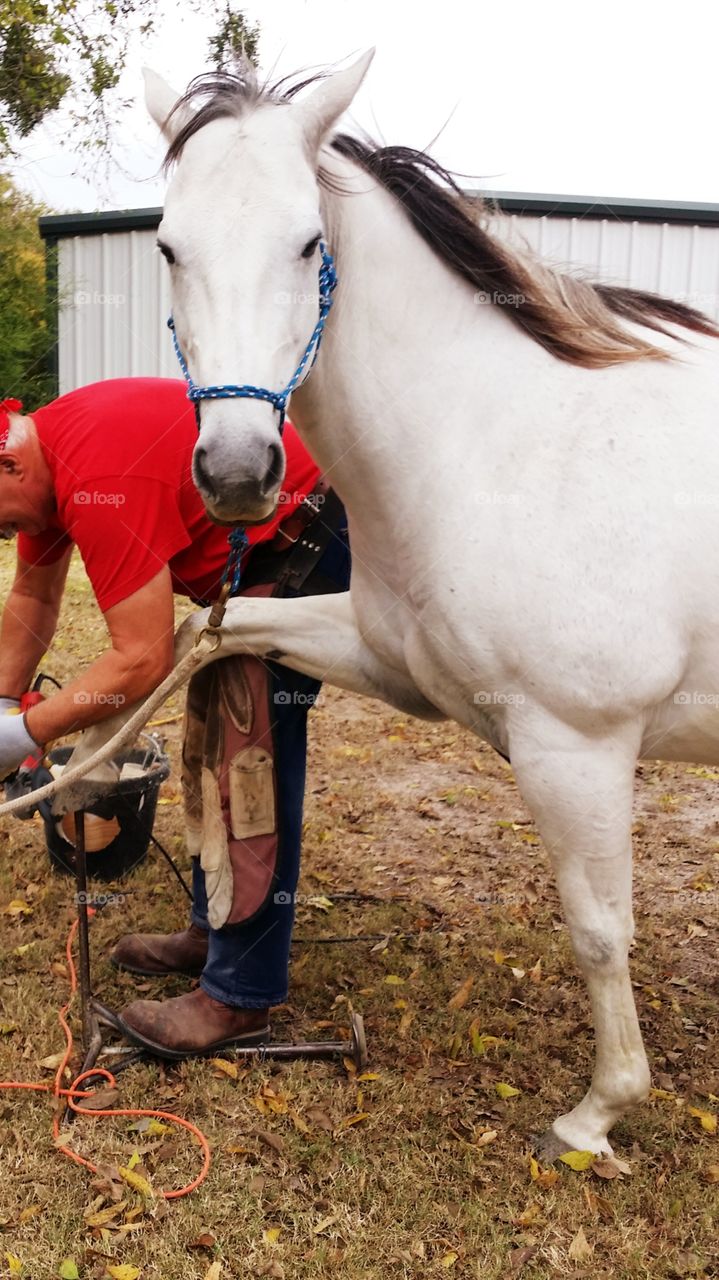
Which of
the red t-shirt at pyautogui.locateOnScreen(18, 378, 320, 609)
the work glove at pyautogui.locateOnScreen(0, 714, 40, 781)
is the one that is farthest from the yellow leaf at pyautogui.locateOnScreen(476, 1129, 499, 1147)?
the red t-shirt at pyautogui.locateOnScreen(18, 378, 320, 609)

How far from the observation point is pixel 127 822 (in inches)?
155

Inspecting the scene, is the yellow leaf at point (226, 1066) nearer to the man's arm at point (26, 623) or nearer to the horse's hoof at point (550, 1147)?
the horse's hoof at point (550, 1147)

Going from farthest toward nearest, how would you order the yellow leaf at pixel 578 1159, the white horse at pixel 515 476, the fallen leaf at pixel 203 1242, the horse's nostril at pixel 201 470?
the yellow leaf at pixel 578 1159, the fallen leaf at pixel 203 1242, the white horse at pixel 515 476, the horse's nostril at pixel 201 470

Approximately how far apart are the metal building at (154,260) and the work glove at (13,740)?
7.58m

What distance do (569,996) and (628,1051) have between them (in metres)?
0.87

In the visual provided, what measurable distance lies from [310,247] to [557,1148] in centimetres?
217

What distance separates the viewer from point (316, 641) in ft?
8.73

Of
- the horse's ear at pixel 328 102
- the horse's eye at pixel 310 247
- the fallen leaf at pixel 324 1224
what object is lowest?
the fallen leaf at pixel 324 1224

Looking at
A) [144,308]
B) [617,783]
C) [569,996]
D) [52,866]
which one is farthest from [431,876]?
[144,308]

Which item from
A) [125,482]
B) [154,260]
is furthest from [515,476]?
[154,260]

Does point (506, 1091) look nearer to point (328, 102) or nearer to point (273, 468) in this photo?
point (273, 468)

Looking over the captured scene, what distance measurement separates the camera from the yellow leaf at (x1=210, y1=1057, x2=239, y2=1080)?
2811 millimetres

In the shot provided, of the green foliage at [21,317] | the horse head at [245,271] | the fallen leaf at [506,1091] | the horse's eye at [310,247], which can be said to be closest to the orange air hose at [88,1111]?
the fallen leaf at [506,1091]

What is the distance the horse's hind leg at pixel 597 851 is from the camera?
221 cm
